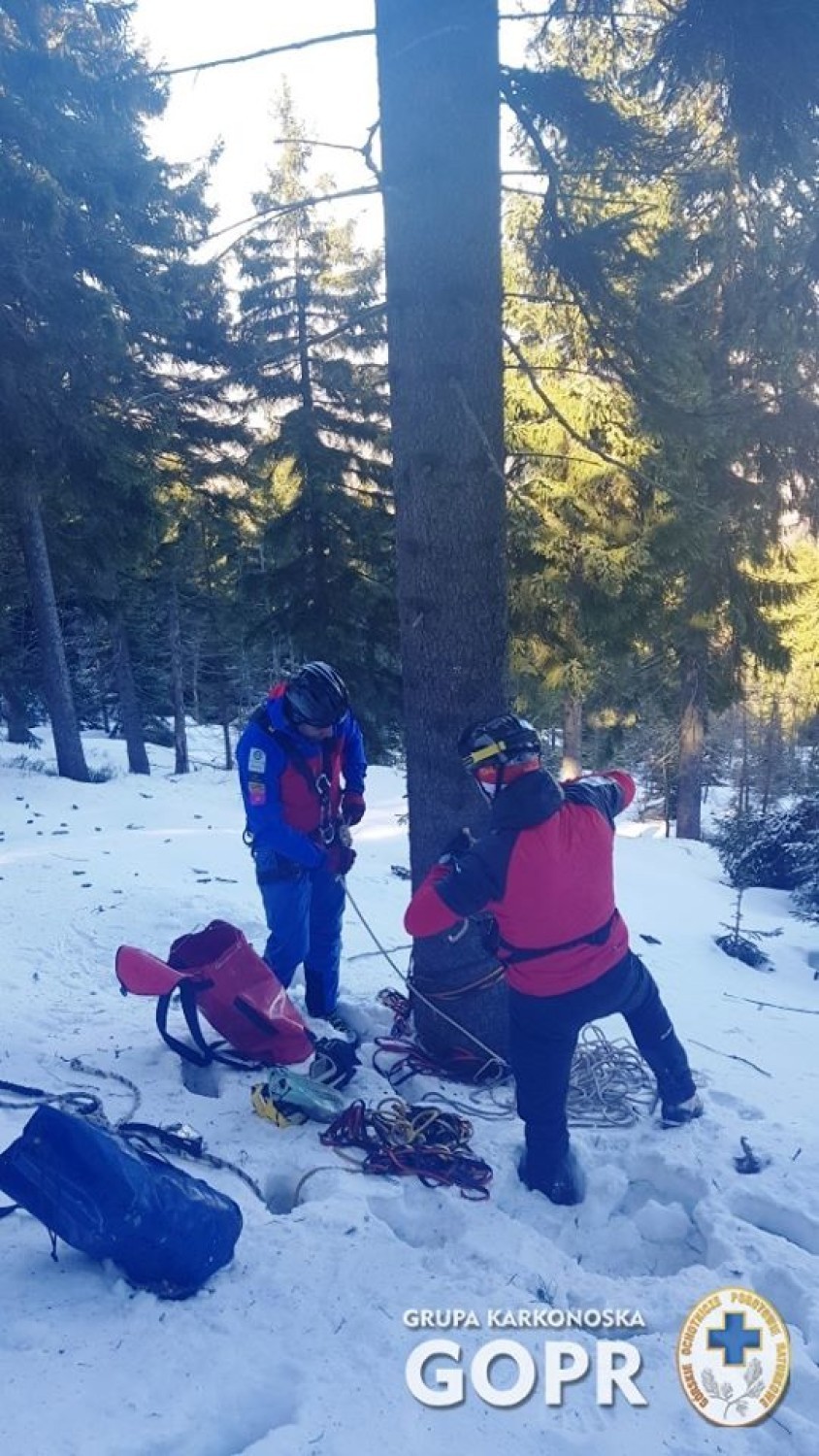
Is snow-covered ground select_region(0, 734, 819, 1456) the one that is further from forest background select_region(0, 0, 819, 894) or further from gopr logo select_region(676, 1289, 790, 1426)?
forest background select_region(0, 0, 819, 894)

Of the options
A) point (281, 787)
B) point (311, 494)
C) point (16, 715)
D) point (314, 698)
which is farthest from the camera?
point (16, 715)

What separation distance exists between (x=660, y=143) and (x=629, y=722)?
15.4 m

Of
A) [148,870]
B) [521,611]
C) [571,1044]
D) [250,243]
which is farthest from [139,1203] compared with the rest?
[250,243]

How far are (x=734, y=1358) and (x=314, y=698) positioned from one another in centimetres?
343

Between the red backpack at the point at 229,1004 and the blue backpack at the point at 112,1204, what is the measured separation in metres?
1.68

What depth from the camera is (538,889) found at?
3812 millimetres

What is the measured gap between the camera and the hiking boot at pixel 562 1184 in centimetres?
379

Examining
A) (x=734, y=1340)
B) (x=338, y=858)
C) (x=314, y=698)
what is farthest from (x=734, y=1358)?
(x=314, y=698)

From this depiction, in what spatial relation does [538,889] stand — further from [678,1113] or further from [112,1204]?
[112,1204]

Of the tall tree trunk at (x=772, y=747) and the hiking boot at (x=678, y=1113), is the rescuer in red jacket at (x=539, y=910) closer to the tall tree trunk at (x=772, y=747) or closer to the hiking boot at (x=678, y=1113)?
the hiking boot at (x=678, y=1113)

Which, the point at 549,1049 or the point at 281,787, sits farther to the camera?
the point at 281,787

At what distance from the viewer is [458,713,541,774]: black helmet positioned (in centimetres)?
391

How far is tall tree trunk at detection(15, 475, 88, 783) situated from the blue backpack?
1326 cm

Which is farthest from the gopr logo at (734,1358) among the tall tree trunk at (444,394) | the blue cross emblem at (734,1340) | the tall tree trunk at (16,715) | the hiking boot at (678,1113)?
the tall tree trunk at (16,715)
